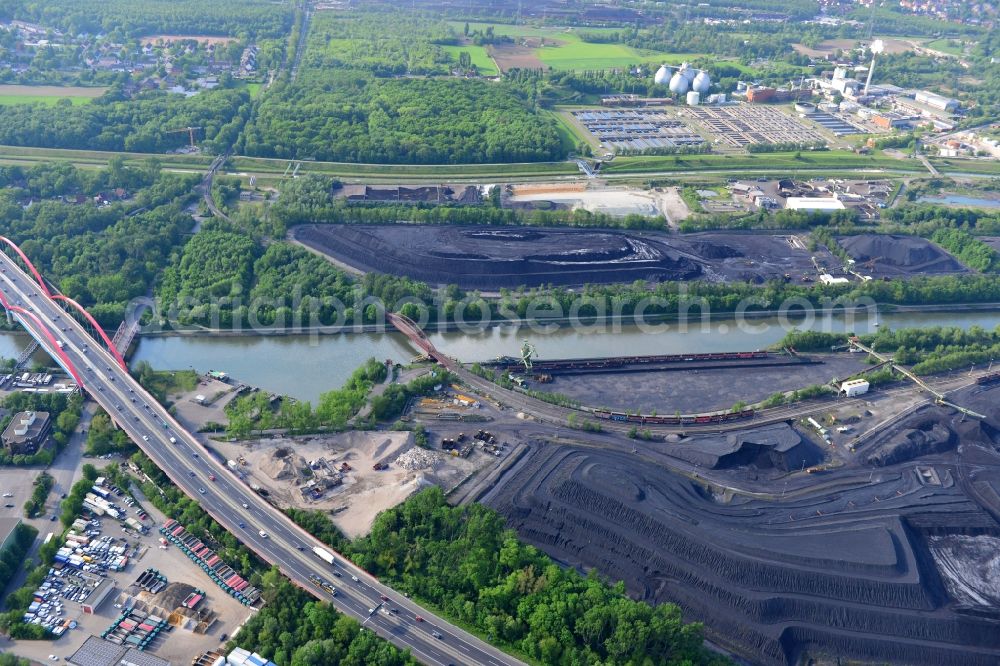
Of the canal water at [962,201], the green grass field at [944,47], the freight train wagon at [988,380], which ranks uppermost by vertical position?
the green grass field at [944,47]

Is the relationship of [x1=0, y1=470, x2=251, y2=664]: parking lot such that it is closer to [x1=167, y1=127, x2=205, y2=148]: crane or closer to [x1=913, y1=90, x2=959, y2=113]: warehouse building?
[x1=167, y1=127, x2=205, y2=148]: crane

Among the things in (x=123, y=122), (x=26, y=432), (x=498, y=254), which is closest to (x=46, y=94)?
(x=123, y=122)

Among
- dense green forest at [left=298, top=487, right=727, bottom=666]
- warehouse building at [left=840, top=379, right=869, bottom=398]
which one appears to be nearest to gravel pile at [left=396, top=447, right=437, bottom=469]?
dense green forest at [left=298, top=487, right=727, bottom=666]

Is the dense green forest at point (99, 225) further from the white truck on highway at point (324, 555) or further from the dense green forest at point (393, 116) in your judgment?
the white truck on highway at point (324, 555)

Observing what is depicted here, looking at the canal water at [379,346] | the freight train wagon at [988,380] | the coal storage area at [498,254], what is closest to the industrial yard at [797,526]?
the freight train wagon at [988,380]

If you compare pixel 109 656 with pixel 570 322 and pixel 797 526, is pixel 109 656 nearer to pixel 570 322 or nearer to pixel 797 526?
pixel 797 526

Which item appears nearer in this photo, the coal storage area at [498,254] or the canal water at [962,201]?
the coal storage area at [498,254]
